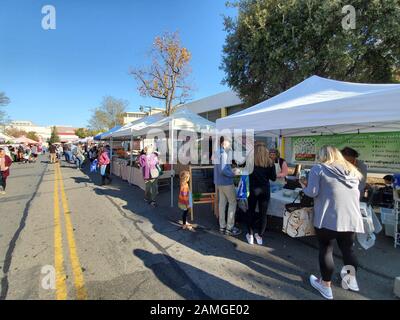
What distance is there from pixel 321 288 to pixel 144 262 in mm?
2437

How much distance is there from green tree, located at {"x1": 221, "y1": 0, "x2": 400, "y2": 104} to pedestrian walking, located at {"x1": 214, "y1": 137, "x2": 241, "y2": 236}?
22.7 feet

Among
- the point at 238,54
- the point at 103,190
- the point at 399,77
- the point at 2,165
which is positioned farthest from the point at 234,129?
the point at 399,77

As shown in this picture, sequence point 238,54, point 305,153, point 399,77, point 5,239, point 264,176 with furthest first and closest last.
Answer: point 238,54
point 399,77
point 305,153
point 5,239
point 264,176

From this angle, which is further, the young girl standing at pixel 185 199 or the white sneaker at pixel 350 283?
the young girl standing at pixel 185 199

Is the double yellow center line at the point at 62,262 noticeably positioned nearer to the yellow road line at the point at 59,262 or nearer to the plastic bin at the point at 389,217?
the yellow road line at the point at 59,262

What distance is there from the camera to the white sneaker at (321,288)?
272 cm

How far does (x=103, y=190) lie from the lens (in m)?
9.26

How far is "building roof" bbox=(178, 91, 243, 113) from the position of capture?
23.1m

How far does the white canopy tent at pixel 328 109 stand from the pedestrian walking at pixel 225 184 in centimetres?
93

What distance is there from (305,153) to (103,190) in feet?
25.2

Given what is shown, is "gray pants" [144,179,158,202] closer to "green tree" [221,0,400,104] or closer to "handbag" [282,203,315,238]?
"handbag" [282,203,315,238]

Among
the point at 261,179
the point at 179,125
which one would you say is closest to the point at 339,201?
the point at 261,179

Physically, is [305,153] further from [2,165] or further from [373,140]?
[2,165]

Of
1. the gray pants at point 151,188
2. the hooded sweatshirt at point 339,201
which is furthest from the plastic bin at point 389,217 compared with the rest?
the gray pants at point 151,188
